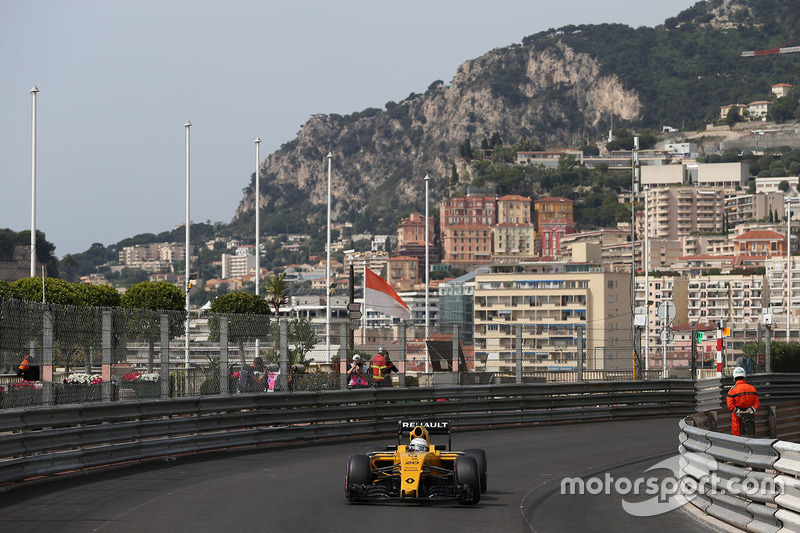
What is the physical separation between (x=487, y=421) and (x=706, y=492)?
462 inches

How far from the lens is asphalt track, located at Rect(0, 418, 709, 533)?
11906 millimetres

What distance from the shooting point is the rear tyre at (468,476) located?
13.2 m

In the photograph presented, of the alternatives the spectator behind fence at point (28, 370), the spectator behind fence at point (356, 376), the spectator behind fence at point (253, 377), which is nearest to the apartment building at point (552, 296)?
the spectator behind fence at point (356, 376)

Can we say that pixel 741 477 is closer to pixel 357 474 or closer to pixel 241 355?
pixel 357 474

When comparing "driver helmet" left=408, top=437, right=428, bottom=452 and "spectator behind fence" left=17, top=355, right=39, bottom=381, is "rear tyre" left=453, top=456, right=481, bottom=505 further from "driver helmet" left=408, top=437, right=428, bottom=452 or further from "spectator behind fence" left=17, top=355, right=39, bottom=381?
"spectator behind fence" left=17, top=355, right=39, bottom=381

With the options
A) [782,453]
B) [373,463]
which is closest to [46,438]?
[373,463]

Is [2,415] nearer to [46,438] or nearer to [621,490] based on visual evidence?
[46,438]

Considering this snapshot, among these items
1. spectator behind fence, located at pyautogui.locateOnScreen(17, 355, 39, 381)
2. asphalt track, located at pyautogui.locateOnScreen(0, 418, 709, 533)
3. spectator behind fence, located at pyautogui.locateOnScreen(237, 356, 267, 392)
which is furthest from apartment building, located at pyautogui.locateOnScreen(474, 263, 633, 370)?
spectator behind fence, located at pyautogui.locateOnScreen(17, 355, 39, 381)

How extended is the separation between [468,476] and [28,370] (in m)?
5.64

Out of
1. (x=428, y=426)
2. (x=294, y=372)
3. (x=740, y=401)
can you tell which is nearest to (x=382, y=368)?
(x=294, y=372)

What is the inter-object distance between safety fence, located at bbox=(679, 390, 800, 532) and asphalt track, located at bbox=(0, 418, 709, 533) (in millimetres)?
405

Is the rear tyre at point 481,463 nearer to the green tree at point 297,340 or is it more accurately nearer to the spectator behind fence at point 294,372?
the green tree at point 297,340

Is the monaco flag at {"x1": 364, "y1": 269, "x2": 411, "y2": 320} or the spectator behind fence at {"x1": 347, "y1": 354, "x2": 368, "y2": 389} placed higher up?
the monaco flag at {"x1": 364, "y1": 269, "x2": 411, "y2": 320}

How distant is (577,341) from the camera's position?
88.5ft
